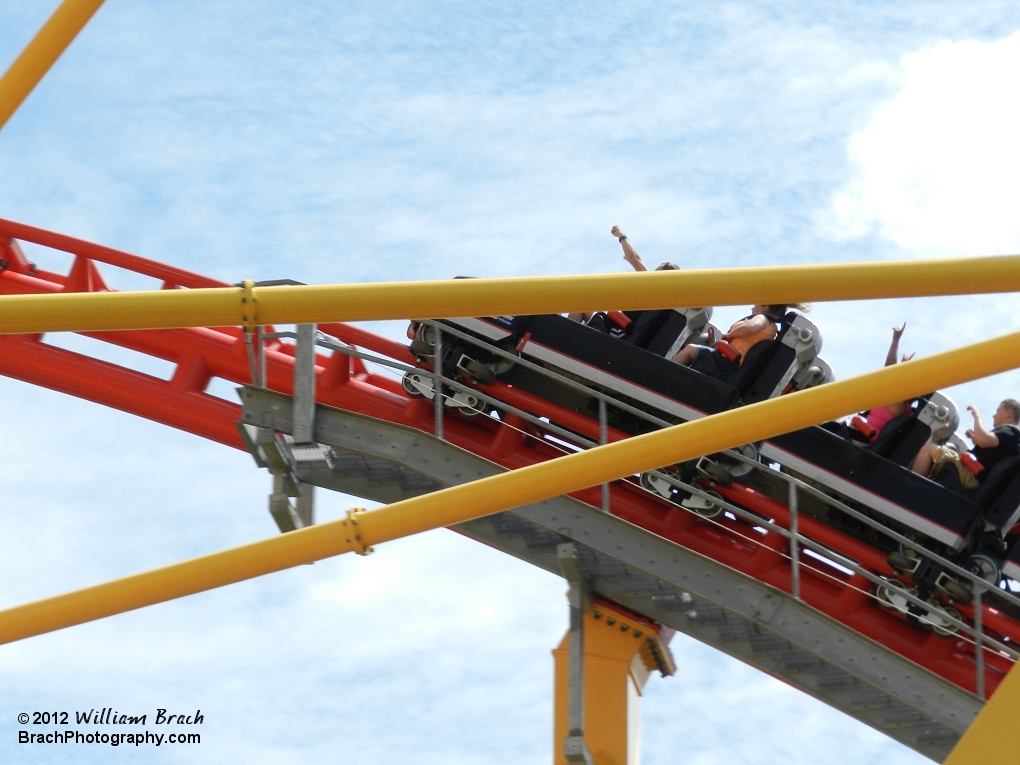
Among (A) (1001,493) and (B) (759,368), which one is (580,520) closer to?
(B) (759,368)

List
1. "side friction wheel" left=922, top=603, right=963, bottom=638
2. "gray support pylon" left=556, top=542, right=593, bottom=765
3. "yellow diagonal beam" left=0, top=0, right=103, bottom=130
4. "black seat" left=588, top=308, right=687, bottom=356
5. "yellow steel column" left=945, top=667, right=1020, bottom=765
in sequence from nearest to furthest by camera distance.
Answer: "yellow steel column" left=945, top=667, right=1020, bottom=765, "yellow diagonal beam" left=0, top=0, right=103, bottom=130, "gray support pylon" left=556, top=542, right=593, bottom=765, "side friction wheel" left=922, top=603, right=963, bottom=638, "black seat" left=588, top=308, right=687, bottom=356

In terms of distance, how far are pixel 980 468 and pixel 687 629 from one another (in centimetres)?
148

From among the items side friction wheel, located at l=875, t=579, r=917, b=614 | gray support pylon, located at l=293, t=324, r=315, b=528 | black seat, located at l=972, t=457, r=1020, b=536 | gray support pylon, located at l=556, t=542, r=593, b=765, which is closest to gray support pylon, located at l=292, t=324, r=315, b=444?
gray support pylon, located at l=293, t=324, r=315, b=528

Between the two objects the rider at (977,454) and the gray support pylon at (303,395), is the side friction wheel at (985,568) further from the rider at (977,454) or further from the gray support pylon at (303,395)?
the gray support pylon at (303,395)

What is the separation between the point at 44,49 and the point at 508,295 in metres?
1.64

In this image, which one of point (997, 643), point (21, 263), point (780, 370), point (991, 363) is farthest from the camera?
point (21, 263)

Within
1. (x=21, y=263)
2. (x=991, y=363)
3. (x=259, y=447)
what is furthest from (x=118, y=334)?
(x=991, y=363)

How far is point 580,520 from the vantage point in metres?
6.87

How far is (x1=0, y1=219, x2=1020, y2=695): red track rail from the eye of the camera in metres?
7.10

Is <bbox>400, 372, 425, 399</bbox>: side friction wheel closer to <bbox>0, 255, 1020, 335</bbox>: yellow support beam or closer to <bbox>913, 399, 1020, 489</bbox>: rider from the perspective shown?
<bbox>913, 399, 1020, 489</bbox>: rider

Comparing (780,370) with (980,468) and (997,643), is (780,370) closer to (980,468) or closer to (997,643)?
(980,468)

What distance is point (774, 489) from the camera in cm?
716

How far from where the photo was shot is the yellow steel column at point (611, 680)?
22.4 feet

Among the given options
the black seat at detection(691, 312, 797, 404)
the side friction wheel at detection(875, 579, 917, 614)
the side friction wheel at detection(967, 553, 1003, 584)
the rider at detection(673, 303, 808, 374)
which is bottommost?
the side friction wheel at detection(875, 579, 917, 614)
